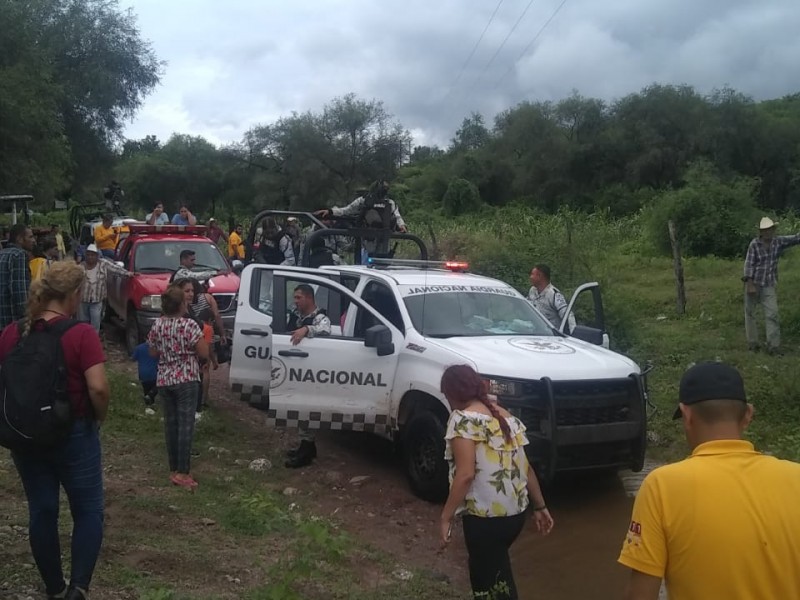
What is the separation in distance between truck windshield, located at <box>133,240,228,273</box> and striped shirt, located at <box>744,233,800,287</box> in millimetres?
7487

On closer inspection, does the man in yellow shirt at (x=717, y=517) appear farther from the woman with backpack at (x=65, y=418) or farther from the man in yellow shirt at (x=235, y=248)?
the man in yellow shirt at (x=235, y=248)

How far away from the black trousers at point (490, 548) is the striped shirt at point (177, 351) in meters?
3.11

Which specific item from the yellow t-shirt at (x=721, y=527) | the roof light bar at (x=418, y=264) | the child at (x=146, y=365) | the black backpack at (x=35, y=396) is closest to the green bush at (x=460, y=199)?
the roof light bar at (x=418, y=264)

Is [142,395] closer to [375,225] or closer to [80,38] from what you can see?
[375,225]

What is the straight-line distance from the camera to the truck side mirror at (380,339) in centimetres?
659

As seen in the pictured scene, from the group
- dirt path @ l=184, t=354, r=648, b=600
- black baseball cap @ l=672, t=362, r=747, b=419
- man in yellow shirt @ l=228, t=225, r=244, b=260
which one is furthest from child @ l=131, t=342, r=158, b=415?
man in yellow shirt @ l=228, t=225, r=244, b=260

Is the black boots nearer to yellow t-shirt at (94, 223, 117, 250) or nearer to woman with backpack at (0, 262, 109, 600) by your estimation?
woman with backpack at (0, 262, 109, 600)

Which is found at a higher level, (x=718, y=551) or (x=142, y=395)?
(x=718, y=551)

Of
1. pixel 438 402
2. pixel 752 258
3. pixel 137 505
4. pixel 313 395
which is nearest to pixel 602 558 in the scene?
pixel 438 402

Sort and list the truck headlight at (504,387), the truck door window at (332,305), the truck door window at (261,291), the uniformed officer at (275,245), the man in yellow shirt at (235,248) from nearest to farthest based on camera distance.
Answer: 1. the truck headlight at (504,387)
2. the truck door window at (332,305)
3. the truck door window at (261,291)
4. the uniformed officer at (275,245)
5. the man in yellow shirt at (235,248)

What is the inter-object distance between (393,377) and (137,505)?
223cm

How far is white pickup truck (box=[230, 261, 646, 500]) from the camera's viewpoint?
5914 millimetres

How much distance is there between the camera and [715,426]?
2.29m

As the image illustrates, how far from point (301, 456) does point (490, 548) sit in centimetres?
370
